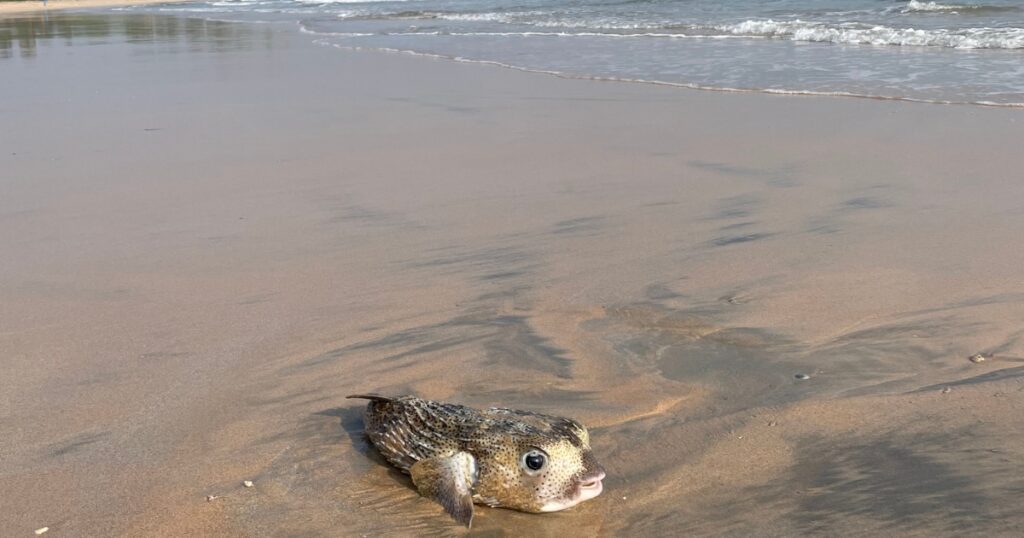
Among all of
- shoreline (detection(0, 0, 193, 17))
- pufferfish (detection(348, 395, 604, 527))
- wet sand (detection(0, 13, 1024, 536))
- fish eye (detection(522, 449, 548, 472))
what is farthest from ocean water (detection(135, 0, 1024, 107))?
shoreline (detection(0, 0, 193, 17))

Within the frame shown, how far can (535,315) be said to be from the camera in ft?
14.7

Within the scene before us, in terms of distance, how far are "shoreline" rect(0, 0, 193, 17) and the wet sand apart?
35.8m

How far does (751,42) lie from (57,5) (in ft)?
123

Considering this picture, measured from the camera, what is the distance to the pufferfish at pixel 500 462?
280cm

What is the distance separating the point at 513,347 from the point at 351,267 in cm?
146

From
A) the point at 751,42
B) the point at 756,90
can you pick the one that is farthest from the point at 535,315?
the point at 751,42

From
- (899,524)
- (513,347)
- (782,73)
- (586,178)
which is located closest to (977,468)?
(899,524)

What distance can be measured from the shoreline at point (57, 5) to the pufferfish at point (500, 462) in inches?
1570

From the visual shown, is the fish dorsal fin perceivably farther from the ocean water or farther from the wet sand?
the ocean water

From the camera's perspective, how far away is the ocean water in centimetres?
1098

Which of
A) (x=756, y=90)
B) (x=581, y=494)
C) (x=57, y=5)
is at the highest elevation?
(x=57, y=5)

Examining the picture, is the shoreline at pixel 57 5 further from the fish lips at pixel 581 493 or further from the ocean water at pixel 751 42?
the fish lips at pixel 581 493

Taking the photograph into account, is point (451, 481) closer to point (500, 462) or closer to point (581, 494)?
point (500, 462)

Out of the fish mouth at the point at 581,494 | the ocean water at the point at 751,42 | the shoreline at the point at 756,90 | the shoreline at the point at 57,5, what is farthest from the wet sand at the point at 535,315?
the shoreline at the point at 57,5
